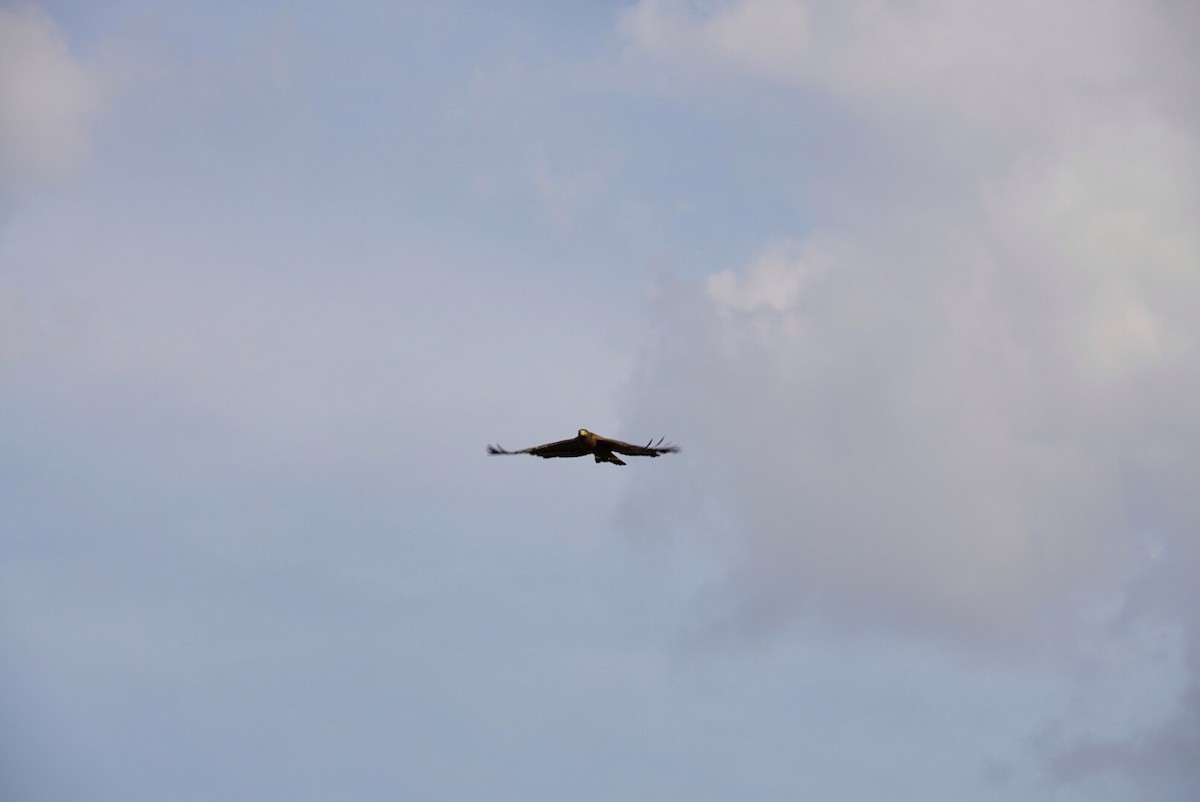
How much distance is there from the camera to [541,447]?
143500 mm

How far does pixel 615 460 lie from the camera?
142375 mm

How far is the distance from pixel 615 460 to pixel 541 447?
17.2ft

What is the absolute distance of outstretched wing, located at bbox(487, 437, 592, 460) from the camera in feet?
465

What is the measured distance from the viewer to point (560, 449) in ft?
470

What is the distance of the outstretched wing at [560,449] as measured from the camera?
14162cm
